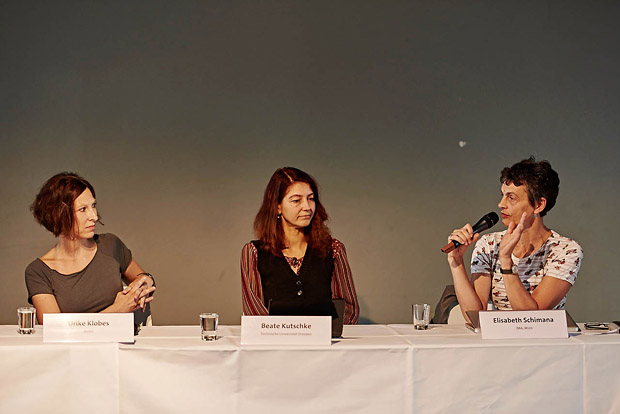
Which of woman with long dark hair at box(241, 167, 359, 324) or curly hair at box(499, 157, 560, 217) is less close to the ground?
curly hair at box(499, 157, 560, 217)

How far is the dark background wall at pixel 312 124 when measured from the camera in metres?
4.01

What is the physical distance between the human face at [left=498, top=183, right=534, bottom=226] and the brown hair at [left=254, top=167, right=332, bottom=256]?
778 mm

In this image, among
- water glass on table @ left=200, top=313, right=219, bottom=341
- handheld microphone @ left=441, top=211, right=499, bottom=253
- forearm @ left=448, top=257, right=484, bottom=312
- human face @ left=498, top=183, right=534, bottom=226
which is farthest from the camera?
human face @ left=498, top=183, right=534, bottom=226

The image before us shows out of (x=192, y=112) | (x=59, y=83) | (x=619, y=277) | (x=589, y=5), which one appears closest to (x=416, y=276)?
(x=619, y=277)

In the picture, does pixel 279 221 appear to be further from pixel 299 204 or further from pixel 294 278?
pixel 294 278

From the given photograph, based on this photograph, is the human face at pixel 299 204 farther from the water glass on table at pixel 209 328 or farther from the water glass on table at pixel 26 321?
the water glass on table at pixel 26 321

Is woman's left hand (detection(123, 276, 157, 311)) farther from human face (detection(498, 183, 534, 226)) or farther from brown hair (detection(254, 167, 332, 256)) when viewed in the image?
human face (detection(498, 183, 534, 226))

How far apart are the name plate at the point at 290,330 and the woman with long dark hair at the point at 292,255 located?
0.76 metres

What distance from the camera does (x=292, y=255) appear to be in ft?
9.52

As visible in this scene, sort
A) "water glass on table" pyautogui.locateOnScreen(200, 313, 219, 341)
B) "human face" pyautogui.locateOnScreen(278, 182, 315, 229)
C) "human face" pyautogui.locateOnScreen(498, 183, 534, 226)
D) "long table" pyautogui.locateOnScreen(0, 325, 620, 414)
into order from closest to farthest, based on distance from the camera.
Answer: "long table" pyautogui.locateOnScreen(0, 325, 620, 414) → "water glass on table" pyautogui.locateOnScreen(200, 313, 219, 341) → "human face" pyautogui.locateOnScreen(498, 183, 534, 226) → "human face" pyautogui.locateOnScreen(278, 182, 315, 229)

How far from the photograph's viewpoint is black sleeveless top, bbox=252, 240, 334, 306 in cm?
283

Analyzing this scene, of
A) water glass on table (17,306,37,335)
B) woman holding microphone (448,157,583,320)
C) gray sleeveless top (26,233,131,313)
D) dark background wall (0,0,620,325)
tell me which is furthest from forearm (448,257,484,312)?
dark background wall (0,0,620,325)

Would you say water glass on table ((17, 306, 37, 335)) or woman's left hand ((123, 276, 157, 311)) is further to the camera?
woman's left hand ((123, 276, 157, 311))

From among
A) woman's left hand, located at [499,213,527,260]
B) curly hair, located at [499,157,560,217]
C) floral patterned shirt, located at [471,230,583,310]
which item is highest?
curly hair, located at [499,157,560,217]
